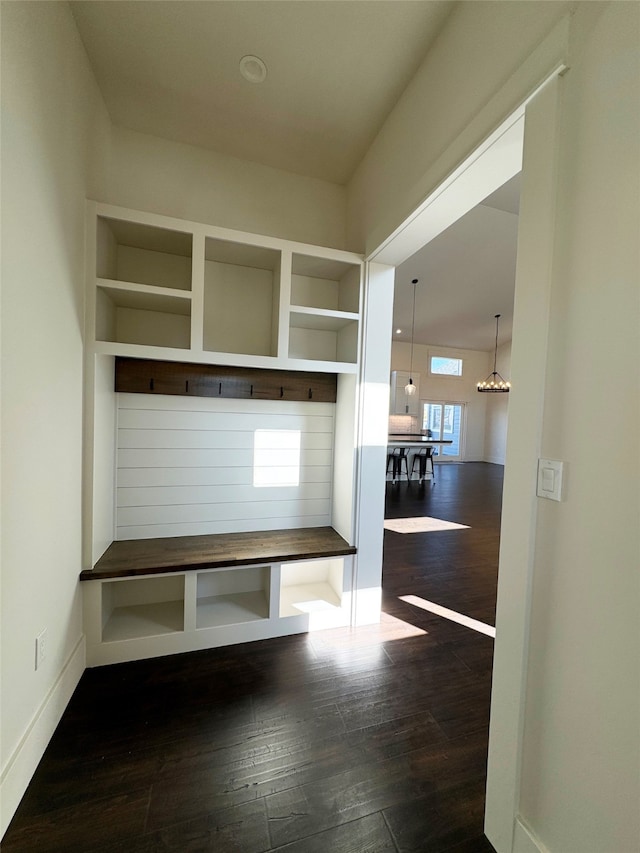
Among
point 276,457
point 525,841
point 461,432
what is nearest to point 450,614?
point 525,841

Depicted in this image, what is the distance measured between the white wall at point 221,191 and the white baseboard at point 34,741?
257 centimetres

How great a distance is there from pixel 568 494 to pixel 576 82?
1165 millimetres

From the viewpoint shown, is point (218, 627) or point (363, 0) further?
point (218, 627)

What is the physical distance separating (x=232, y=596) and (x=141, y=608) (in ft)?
1.89

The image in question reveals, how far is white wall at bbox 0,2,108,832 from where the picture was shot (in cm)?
116

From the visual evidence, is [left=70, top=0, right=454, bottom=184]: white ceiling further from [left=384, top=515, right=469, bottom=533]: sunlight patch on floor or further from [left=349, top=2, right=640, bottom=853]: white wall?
[left=384, top=515, right=469, bottom=533]: sunlight patch on floor

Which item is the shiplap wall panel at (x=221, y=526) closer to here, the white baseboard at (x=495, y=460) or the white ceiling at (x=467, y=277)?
the white ceiling at (x=467, y=277)

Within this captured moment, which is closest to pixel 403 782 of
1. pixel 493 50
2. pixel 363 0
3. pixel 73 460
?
pixel 73 460

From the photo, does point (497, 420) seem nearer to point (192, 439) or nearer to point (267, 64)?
point (192, 439)

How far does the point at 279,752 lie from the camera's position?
145 cm

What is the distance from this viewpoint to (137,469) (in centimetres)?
227

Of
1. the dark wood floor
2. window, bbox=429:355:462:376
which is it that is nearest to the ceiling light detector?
the dark wood floor

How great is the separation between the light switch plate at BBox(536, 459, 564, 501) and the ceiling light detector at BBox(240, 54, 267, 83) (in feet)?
7.31

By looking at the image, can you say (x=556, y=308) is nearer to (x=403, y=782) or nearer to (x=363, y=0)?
(x=363, y=0)
